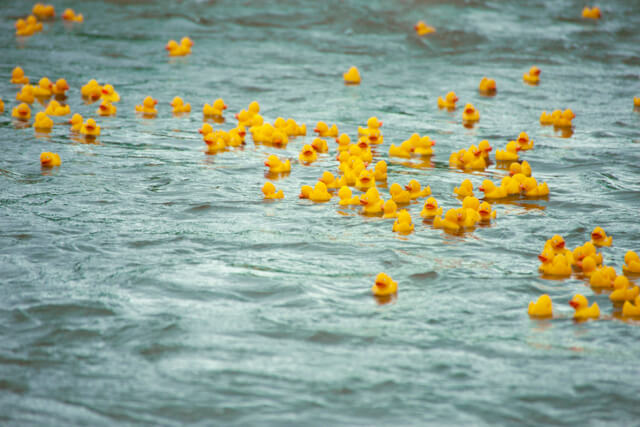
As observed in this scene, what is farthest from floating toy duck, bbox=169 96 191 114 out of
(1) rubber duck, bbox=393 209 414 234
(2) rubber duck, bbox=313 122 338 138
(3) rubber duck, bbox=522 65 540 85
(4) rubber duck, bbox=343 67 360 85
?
(3) rubber duck, bbox=522 65 540 85

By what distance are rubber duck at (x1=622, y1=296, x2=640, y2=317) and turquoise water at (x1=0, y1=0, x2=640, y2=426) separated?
3.4 inches

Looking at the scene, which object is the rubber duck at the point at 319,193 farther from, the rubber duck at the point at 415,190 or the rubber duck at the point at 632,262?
the rubber duck at the point at 632,262

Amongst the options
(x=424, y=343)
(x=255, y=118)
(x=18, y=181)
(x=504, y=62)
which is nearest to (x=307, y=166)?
(x=255, y=118)

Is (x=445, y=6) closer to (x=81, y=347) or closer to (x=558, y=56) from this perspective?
(x=558, y=56)

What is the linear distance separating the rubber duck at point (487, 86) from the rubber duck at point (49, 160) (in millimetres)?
6476

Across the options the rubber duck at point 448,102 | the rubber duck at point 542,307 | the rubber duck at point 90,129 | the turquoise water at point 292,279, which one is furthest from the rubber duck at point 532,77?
the rubber duck at point 542,307

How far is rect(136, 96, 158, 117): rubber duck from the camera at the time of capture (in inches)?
355

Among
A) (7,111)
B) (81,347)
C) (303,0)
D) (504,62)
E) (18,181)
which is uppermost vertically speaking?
(303,0)

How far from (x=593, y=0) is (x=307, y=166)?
1114cm

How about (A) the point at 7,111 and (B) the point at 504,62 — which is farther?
(B) the point at 504,62

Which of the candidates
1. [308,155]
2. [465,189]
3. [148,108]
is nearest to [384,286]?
[465,189]

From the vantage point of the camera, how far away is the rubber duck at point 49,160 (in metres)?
6.88

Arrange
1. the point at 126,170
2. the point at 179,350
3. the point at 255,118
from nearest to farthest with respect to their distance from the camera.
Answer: the point at 179,350 < the point at 126,170 < the point at 255,118

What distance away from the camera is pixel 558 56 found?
1277 cm
